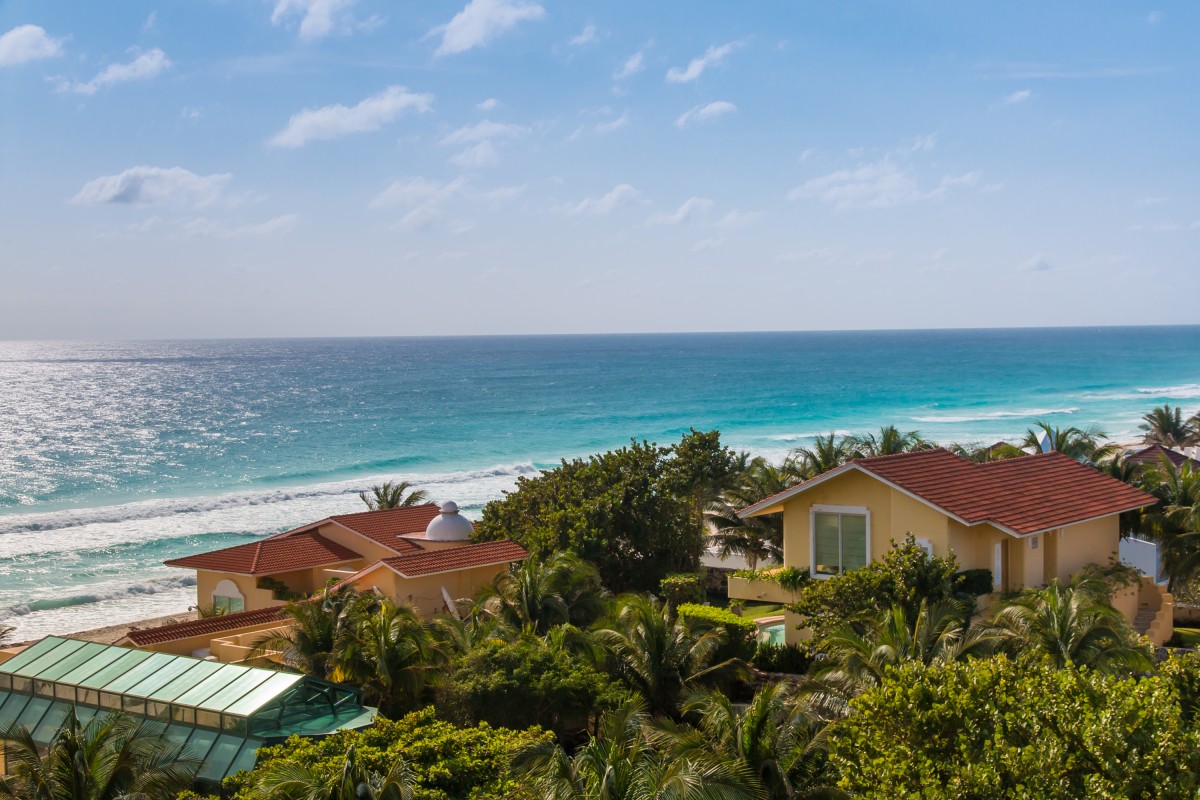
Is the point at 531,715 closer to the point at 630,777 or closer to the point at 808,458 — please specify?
the point at 630,777

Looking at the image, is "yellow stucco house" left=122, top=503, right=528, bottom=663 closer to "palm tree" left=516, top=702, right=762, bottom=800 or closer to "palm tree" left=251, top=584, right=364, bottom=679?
"palm tree" left=251, top=584, right=364, bottom=679

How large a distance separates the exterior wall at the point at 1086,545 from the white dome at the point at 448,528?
55.7ft

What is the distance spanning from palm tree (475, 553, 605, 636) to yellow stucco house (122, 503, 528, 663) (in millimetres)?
3154

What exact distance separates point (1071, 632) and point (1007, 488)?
7150mm

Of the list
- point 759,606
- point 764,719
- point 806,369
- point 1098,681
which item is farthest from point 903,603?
point 806,369

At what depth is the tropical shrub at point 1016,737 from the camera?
11.8m

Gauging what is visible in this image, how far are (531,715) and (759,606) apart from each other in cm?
1701

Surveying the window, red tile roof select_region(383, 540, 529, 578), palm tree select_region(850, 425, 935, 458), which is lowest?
red tile roof select_region(383, 540, 529, 578)

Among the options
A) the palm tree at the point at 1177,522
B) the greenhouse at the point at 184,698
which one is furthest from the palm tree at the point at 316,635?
the palm tree at the point at 1177,522

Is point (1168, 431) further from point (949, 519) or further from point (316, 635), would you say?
point (316, 635)

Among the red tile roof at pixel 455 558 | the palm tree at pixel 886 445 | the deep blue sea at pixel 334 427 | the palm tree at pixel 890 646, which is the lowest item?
the deep blue sea at pixel 334 427

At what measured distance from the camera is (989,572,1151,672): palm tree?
765 inches

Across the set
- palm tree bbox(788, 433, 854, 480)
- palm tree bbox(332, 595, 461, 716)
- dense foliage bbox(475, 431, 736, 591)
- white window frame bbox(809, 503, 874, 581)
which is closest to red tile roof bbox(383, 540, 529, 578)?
dense foliage bbox(475, 431, 736, 591)

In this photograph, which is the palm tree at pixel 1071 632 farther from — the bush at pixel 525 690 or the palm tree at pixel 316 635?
the palm tree at pixel 316 635
